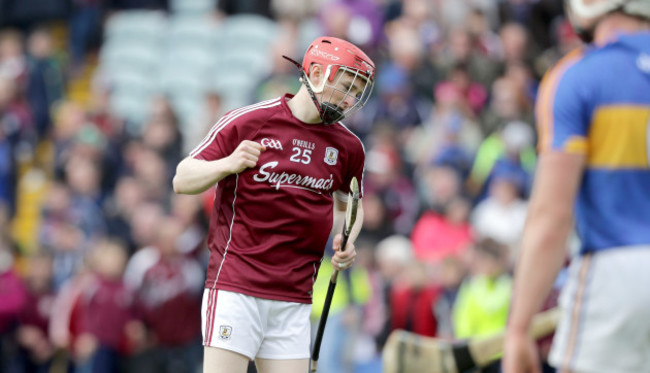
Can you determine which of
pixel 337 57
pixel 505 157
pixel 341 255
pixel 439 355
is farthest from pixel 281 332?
pixel 505 157

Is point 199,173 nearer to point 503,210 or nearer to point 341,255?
point 341,255

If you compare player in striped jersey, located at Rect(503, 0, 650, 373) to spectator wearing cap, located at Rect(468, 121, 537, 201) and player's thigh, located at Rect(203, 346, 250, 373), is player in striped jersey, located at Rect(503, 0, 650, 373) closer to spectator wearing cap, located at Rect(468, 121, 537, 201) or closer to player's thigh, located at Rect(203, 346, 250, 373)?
player's thigh, located at Rect(203, 346, 250, 373)

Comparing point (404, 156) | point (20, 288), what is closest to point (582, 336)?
point (404, 156)

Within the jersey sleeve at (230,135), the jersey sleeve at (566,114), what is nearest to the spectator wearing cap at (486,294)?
the jersey sleeve at (230,135)

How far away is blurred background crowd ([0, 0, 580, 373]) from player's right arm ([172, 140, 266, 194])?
459 centimetres

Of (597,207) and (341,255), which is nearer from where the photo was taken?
(597,207)

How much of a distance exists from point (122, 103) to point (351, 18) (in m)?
4.42

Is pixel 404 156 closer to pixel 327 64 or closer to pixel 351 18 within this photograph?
pixel 351 18

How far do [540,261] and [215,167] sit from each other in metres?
2.16

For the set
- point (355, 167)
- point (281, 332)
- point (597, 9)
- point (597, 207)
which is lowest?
point (281, 332)

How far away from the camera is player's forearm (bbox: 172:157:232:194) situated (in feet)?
16.4

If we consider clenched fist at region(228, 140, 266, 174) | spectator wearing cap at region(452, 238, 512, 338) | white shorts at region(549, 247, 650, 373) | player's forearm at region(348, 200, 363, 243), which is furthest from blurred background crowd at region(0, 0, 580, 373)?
white shorts at region(549, 247, 650, 373)

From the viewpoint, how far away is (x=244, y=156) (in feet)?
16.3

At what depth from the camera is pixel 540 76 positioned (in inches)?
504
